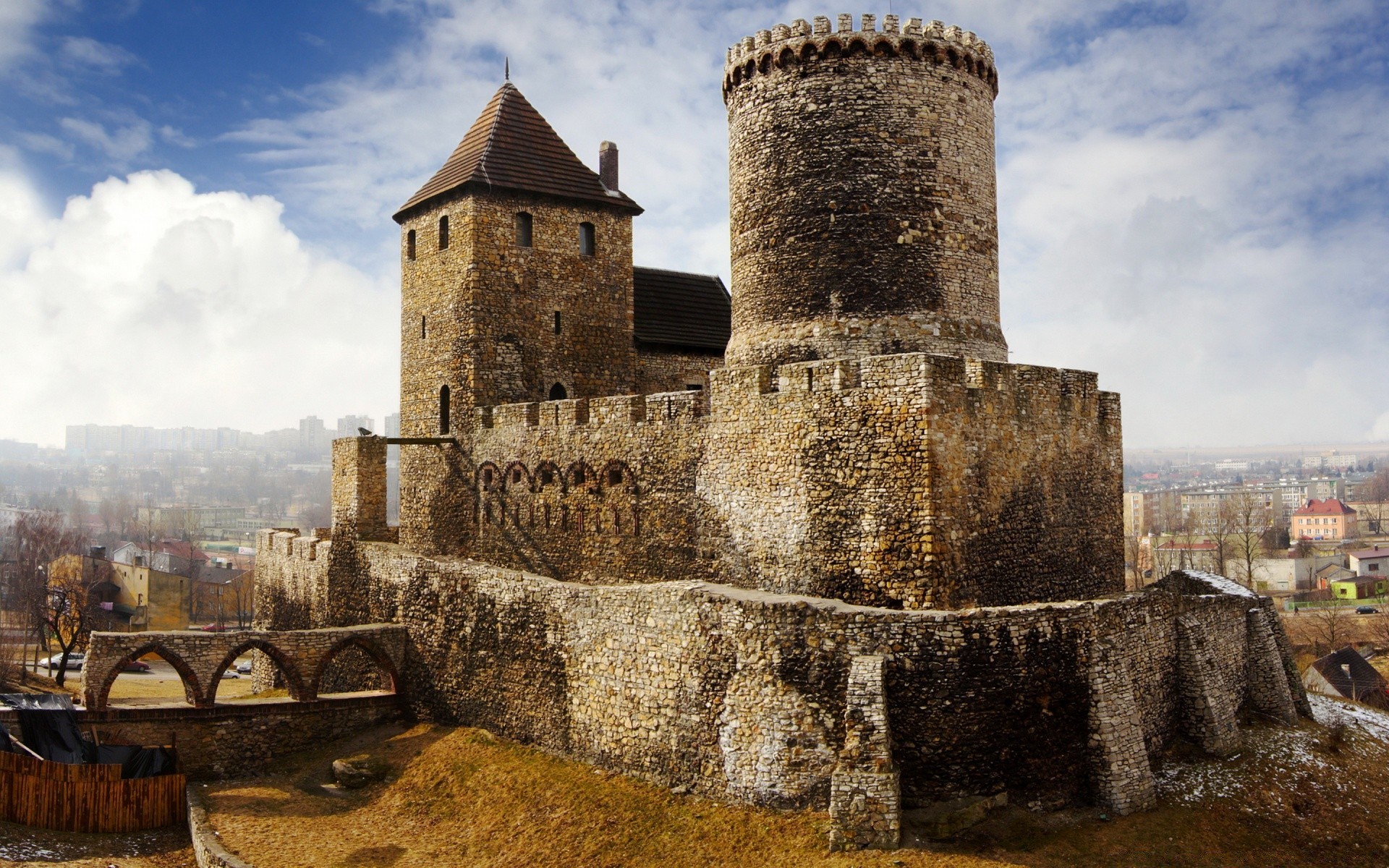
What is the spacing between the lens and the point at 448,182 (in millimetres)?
25734

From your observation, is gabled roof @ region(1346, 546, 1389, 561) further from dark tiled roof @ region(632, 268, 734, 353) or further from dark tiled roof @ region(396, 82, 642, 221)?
dark tiled roof @ region(396, 82, 642, 221)

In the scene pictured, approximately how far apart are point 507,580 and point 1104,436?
37.1 ft

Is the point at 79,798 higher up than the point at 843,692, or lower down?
lower down

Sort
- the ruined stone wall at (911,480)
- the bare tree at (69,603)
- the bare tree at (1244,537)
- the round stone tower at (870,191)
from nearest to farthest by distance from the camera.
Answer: the ruined stone wall at (911,480)
the round stone tower at (870,191)
the bare tree at (69,603)
the bare tree at (1244,537)

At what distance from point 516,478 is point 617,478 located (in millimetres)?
3606

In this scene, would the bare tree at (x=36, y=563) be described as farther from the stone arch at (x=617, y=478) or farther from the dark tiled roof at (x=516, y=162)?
the stone arch at (x=617, y=478)

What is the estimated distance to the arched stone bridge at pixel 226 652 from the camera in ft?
69.1

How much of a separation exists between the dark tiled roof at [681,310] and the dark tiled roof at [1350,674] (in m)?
26.7

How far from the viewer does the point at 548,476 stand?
22.5 m

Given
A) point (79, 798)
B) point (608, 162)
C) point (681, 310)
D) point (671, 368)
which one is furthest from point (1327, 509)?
point (79, 798)

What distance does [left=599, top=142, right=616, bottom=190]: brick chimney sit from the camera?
1107 inches

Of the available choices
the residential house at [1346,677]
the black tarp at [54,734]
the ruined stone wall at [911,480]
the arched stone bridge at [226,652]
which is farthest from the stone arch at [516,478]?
the residential house at [1346,677]

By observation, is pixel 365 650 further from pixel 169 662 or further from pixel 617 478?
pixel 617 478

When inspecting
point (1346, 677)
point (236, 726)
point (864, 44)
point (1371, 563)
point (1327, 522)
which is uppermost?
point (864, 44)
